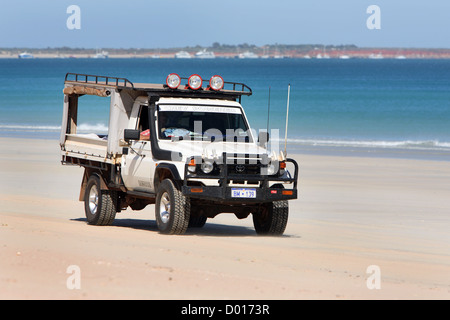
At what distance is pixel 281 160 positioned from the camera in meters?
12.6

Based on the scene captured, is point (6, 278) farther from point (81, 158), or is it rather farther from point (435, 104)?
point (435, 104)

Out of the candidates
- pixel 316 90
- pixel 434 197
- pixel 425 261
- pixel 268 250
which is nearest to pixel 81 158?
pixel 268 250

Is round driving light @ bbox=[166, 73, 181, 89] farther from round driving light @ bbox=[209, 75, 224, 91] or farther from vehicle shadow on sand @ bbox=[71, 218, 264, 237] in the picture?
vehicle shadow on sand @ bbox=[71, 218, 264, 237]

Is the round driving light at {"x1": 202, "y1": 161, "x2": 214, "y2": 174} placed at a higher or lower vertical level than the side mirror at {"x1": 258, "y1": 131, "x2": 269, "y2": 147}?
lower

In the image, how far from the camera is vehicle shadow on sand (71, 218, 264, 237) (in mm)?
13649

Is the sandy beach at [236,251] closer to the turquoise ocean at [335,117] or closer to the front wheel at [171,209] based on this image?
the front wheel at [171,209]

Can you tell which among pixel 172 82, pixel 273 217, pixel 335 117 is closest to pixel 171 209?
pixel 273 217

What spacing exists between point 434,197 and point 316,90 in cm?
7620

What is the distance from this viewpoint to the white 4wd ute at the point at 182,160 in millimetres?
12352

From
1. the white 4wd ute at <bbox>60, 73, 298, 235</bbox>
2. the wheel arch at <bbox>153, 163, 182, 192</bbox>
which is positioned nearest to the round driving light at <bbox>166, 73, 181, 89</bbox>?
the white 4wd ute at <bbox>60, 73, 298, 235</bbox>

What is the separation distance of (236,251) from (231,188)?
3.82 feet

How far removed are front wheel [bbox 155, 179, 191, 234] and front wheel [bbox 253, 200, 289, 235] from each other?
137cm

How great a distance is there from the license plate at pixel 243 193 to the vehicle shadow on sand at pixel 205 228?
4.13ft

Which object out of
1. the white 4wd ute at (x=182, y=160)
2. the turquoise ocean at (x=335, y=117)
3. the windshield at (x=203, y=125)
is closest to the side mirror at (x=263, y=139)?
the white 4wd ute at (x=182, y=160)
